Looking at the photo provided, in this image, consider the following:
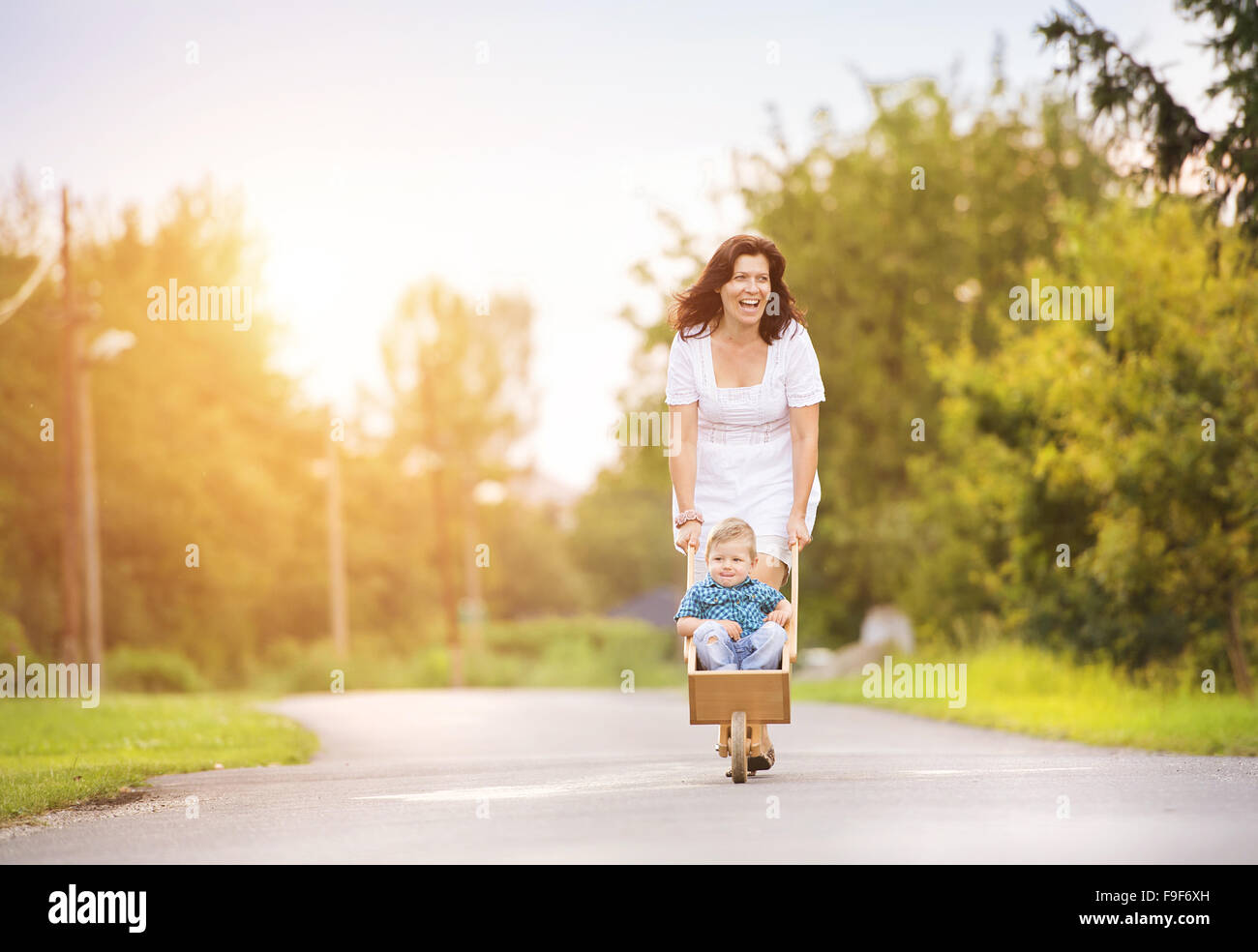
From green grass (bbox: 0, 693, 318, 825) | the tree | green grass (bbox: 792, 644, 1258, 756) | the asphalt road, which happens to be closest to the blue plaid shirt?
the asphalt road

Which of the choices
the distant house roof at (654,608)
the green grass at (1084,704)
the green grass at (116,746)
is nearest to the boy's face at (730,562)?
the green grass at (116,746)

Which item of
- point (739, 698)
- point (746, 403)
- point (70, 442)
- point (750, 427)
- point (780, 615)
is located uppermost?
point (70, 442)

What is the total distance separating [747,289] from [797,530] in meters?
1.32

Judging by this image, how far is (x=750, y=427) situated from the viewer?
30.4ft

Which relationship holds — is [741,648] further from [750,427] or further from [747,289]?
[747,289]

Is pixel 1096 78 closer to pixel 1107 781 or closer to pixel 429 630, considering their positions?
pixel 1107 781

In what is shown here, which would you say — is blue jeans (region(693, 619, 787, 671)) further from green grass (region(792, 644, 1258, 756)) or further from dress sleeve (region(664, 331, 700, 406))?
green grass (region(792, 644, 1258, 756))

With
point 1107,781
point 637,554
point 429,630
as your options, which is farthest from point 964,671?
point 637,554

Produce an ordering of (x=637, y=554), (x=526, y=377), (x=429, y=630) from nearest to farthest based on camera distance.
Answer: (x=429, y=630) < (x=526, y=377) < (x=637, y=554)

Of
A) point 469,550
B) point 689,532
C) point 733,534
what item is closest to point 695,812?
point 733,534

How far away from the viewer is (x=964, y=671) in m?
24.6

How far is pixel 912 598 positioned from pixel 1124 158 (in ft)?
64.0
